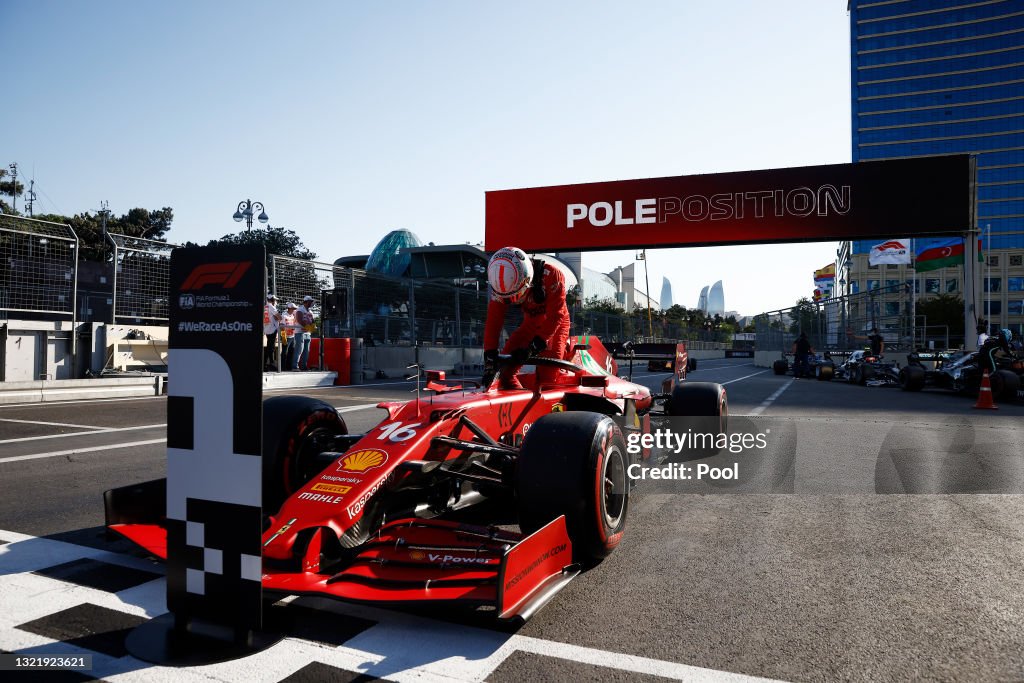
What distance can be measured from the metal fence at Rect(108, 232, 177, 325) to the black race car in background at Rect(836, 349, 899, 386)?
17560 mm

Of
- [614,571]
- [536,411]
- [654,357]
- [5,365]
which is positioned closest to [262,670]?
[614,571]

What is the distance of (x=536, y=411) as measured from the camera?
15.0 feet

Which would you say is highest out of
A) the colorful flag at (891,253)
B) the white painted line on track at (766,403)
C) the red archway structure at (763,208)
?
the colorful flag at (891,253)

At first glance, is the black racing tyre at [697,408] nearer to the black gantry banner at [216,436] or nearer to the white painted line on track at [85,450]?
the black gantry banner at [216,436]

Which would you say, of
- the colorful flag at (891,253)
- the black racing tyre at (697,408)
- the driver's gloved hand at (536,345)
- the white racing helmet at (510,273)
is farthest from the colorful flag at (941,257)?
the driver's gloved hand at (536,345)

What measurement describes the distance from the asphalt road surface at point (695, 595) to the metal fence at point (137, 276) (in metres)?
9.16

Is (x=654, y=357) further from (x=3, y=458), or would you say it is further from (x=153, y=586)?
(x=3, y=458)

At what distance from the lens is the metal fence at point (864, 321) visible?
80.1 feet

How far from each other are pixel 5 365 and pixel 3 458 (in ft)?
25.7

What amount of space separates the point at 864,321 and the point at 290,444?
26.0 metres

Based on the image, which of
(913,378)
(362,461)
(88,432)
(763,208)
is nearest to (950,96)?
(763,208)

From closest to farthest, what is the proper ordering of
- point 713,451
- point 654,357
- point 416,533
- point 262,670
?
point 262,670
point 416,533
point 713,451
point 654,357

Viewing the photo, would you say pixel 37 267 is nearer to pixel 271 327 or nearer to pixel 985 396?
pixel 271 327

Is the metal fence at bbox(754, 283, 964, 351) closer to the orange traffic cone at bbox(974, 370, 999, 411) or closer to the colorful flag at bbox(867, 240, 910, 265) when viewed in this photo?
the orange traffic cone at bbox(974, 370, 999, 411)
